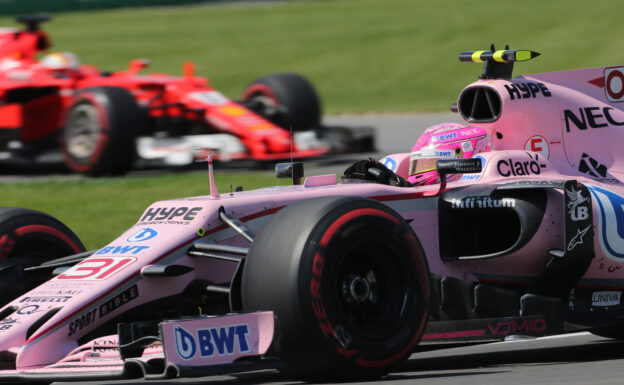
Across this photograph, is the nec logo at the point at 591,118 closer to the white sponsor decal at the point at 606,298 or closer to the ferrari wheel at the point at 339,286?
the white sponsor decal at the point at 606,298

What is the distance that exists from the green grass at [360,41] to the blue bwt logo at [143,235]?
2031 centimetres

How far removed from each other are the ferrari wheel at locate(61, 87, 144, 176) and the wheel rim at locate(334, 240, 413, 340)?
11.5 m

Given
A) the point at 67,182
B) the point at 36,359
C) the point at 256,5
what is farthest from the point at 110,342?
the point at 256,5

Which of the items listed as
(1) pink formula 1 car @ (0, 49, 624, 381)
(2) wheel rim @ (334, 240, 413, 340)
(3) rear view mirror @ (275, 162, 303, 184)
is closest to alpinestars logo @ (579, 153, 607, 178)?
(1) pink formula 1 car @ (0, 49, 624, 381)

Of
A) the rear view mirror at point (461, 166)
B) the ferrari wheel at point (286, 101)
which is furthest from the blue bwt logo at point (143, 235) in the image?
the ferrari wheel at point (286, 101)

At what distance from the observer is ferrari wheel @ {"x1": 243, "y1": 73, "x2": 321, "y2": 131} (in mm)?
18938

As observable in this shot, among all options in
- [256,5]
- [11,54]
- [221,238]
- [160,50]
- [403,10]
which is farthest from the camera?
[256,5]

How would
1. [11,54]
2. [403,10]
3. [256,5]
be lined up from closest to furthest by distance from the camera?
[11,54], [403,10], [256,5]

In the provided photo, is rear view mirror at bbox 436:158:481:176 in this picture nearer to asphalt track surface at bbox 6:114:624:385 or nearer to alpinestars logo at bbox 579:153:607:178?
asphalt track surface at bbox 6:114:624:385

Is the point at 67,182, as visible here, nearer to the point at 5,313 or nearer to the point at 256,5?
the point at 5,313

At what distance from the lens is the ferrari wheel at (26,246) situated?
761 centimetres

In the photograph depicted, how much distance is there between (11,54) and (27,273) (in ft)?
42.0

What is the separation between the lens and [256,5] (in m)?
53.7

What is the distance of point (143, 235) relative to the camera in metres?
6.90
